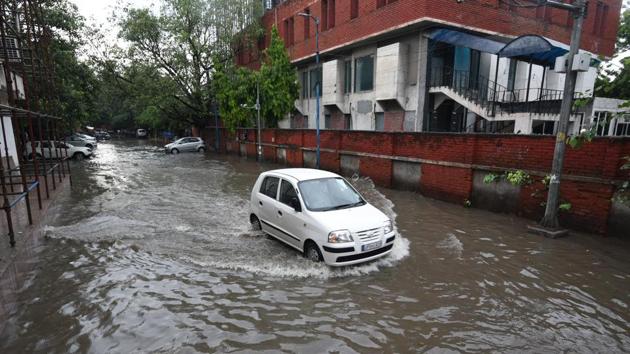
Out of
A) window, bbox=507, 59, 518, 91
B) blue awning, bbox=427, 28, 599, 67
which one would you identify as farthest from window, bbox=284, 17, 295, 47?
window, bbox=507, 59, 518, 91

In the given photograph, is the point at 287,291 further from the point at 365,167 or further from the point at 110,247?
the point at 365,167

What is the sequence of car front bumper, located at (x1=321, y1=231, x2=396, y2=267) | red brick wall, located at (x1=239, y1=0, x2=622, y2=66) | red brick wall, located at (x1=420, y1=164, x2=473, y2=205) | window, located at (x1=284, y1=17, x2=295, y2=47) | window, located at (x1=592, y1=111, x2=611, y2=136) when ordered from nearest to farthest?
car front bumper, located at (x1=321, y1=231, x2=396, y2=267)
window, located at (x1=592, y1=111, x2=611, y2=136)
red brick wall, located at (x1=420, y1=164, x2=473, y2=205)
red brick wall, located at (x1=239, y1=0, x2=622, y2=66)
window, located at (x1=284, y1=17, x2=295, y2=47)

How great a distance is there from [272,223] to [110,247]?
3.63m

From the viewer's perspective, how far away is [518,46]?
14242 millimetres

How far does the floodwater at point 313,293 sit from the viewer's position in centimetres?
429

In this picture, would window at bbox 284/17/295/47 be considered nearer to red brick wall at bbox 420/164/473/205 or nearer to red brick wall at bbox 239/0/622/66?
red brick wall at bbox 239/0/622/66

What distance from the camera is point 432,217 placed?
986 centimetres

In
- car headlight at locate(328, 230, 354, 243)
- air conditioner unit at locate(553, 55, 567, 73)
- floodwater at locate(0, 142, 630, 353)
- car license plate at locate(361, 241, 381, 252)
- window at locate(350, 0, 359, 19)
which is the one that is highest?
window at locate(350, 0, 359, 19)

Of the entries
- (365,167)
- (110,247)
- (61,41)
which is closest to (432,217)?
(365,167)

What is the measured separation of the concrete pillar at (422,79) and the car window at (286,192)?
1325 centimetres

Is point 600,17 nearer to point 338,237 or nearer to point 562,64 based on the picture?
point 562,64

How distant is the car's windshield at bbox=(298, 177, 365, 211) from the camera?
6.70 meters

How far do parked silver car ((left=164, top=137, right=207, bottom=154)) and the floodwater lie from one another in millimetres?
24836

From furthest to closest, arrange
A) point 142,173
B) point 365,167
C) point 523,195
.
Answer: point 142,173 < point 365,167 < point 523,195
